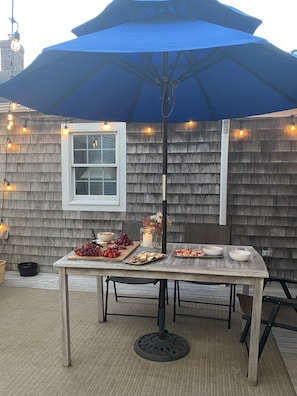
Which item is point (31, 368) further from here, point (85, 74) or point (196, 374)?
point (85, 74)

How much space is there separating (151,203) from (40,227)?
5.74ft

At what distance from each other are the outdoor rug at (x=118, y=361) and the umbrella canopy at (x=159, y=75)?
6.46ft

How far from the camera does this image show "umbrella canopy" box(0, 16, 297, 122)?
164 centimetres

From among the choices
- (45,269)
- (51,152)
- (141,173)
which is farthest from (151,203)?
(45,269)

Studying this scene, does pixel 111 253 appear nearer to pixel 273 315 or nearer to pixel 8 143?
pixel 273 315

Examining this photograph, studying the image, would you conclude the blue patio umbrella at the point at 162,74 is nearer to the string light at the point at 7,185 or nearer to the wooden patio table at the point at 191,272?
the wooden patio table at the point at 191,272

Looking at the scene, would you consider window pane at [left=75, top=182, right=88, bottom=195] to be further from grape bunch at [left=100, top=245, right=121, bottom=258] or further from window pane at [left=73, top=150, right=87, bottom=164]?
grape bunch at [left=100, top=245, right=121, bottom=258]

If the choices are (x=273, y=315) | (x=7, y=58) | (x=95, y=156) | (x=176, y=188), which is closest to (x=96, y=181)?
(x=95, y=156)

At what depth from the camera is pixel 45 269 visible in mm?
4758

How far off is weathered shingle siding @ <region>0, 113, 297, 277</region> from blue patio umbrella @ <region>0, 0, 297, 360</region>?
2.66 ft

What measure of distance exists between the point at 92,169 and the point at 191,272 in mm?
2836

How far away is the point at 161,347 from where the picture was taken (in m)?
2.53

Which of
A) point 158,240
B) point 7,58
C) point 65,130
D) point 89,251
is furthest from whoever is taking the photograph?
point 7,58

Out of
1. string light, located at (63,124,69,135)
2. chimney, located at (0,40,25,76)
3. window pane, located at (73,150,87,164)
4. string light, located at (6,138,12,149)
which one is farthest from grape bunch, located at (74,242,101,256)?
chimney, located at (0,40,25,76)
